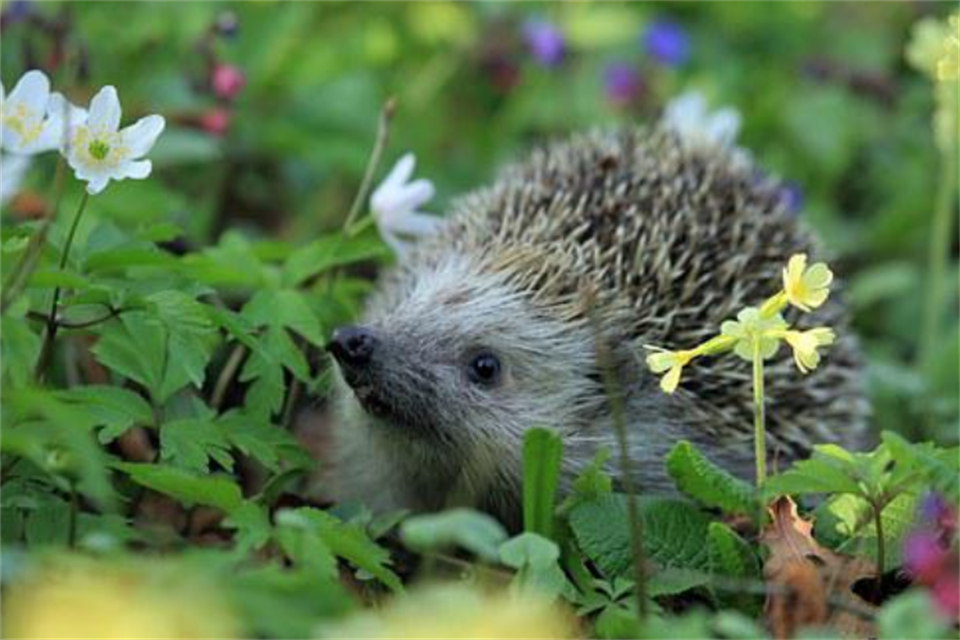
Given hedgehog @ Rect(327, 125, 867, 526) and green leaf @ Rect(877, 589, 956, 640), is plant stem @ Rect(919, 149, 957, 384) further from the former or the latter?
green leaf @ Rect(877, 589, 956, 640)

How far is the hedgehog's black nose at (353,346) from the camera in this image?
116 inches

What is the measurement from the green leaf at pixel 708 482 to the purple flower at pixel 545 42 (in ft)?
8.99

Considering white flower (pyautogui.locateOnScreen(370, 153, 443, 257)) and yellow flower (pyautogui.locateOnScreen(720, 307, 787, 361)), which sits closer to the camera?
yellow flower (pyautogui.locateOnScreen(720, 307, 787, 361))

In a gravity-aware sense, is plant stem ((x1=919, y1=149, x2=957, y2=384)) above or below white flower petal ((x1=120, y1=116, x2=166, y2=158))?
below

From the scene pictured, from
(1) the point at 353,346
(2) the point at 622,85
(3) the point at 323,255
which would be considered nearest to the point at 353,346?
(1) the point at 353,346

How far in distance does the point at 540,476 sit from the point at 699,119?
7.22 feet

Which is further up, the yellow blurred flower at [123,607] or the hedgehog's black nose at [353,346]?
the hedgehog's black nose at [353,346]

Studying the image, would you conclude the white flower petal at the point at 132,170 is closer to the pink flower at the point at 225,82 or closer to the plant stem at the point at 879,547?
the plant stem at the point at 879,547

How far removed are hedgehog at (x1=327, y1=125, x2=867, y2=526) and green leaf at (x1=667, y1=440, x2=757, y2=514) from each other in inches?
21.1

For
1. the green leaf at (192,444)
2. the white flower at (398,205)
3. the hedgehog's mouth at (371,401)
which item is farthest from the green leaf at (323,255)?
the green leaf at (192,444)

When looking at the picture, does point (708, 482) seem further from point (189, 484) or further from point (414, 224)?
point (414, 224)

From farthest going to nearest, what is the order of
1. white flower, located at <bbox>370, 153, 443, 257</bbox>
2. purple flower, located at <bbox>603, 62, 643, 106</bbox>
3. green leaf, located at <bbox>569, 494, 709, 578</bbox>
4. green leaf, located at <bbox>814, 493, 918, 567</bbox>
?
1. purple flower, located at <bbox>603, 62, 643, 106</bbox>
2. white flower, located at <bbox>370, 153, 443, 257</bbox>
3. green leaf, located at <bbox>569, 494, 709, 578</bbox>
4. green leaf, located at <bbox>814, 493, 918, 567</bbox>

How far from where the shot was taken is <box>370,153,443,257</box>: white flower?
11.1ft

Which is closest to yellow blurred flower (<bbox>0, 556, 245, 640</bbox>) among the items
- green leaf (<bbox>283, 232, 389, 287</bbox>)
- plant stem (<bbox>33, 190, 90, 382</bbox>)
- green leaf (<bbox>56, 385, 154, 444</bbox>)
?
green leaf (<bbox>56, 385, 154, 444</bbox>)
